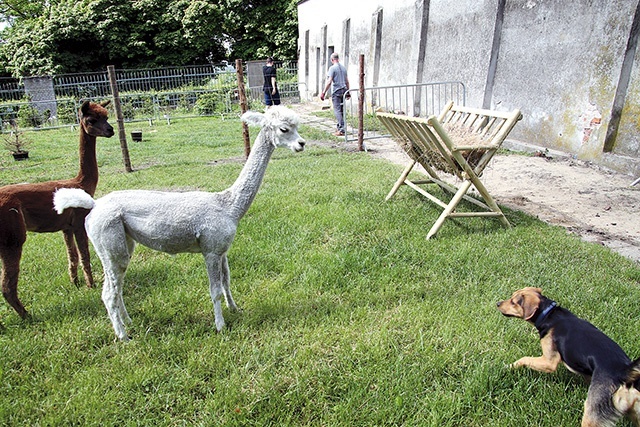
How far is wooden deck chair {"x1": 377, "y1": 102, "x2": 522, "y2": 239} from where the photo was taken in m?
4.25

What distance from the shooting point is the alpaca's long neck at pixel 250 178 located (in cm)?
292

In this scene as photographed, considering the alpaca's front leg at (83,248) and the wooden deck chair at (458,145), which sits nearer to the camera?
the alpaca's front leg at (83,248)

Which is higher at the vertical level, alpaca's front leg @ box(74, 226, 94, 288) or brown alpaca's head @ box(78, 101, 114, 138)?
brown alpaca's head @ box(78, 101, 114, 138)

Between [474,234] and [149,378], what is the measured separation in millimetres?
3415

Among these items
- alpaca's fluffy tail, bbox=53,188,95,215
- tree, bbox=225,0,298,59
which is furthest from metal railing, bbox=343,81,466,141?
tree, bbox=225,0,298,59

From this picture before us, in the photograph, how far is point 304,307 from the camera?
3242 millimetres

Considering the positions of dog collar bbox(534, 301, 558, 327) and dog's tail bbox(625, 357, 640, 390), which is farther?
dog collar bbox(534, 301, 558, 327)

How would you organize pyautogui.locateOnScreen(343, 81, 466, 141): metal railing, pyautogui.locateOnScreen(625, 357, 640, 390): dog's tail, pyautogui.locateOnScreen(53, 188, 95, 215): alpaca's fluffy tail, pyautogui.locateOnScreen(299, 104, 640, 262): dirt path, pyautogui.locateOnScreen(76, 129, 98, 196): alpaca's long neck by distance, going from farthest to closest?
pyautogui.locateOnScreen(343, 81, 466, 141): metal railing → pyautogui.locateOnScreen(299, 104, 640, 262): dirt path → pyautogui.locateOnScreen(76, 129, 98, 196): alpaca's long neck → pyautogui.locateOnScreen(53, 188, 95, 215): alpaca's fluffy tail → pyautogui.locateOnScreen(625, 357, 640, 390): dog's tail

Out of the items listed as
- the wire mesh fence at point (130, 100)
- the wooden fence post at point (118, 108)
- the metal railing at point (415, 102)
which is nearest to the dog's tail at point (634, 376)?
the wooden fence post at point (118, 108)

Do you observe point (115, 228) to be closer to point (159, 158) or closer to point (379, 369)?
point (379, 369)

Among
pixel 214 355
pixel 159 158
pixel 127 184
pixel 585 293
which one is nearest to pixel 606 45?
pixel 585 293

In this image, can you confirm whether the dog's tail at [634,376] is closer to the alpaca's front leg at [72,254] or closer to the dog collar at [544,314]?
the dog collar at [544,314]

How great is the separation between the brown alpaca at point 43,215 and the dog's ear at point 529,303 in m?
3.36

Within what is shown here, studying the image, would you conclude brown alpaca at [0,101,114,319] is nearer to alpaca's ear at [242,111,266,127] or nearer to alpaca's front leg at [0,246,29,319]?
alpaca's front leg at [0,246,29,319]
